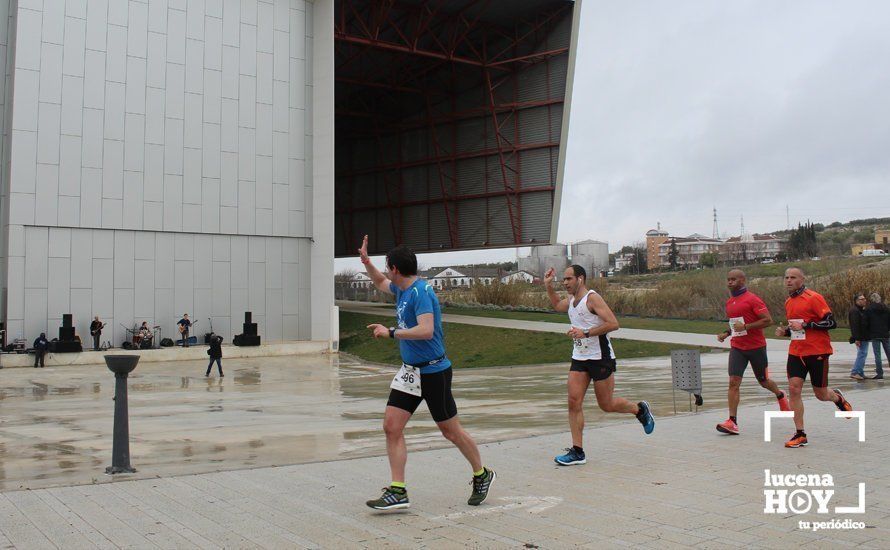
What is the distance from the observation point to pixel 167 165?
94.5ft

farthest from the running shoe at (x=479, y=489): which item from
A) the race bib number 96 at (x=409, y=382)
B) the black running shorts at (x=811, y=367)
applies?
the black running shorts at (x=811, y=367)

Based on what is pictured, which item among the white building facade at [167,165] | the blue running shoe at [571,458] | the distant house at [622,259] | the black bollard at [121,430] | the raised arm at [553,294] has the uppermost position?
the distant house at [622,259]

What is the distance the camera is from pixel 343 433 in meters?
9.98

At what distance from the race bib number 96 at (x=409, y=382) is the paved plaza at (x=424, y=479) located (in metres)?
0.88

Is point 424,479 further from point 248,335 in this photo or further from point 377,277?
point 248,335

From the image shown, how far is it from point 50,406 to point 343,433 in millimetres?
7368

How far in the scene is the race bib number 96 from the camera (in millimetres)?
5734

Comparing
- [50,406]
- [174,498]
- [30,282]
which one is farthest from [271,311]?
[174,498]

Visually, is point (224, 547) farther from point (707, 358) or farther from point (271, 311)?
point (271, 311)

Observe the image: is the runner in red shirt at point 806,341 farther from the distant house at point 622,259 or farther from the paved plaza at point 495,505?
the distant house at point 622,259

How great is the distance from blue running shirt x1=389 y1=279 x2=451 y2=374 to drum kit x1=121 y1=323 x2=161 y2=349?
24277 mm

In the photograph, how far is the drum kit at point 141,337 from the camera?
2758cm

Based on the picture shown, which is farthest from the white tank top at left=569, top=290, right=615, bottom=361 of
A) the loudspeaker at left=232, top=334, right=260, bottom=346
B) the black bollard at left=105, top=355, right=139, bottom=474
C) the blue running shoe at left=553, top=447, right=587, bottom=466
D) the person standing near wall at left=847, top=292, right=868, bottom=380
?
the loudspeaker at left=232, top=334, right=260, bottom=346

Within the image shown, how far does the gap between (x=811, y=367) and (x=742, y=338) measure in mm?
827
